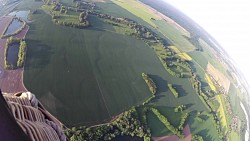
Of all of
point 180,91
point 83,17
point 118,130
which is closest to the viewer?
point 118,130

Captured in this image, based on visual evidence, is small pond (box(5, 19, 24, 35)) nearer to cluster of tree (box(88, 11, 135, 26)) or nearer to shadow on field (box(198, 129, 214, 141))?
cluster of tree (box(88, 11, 135, 26))

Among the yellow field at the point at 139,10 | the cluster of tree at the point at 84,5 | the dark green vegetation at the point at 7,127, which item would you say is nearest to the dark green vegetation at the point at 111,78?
the cluster of tree at the point at 84,5

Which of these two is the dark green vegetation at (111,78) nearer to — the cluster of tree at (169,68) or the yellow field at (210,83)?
the cluster of tree at (169,68)

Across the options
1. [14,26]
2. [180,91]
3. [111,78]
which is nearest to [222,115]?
[180,91]

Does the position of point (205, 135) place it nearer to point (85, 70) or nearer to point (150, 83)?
point (150, 83)

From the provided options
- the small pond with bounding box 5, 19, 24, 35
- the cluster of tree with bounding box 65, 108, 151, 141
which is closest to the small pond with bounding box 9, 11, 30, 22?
the small pond with bounding box 5, 19, 24, 35
